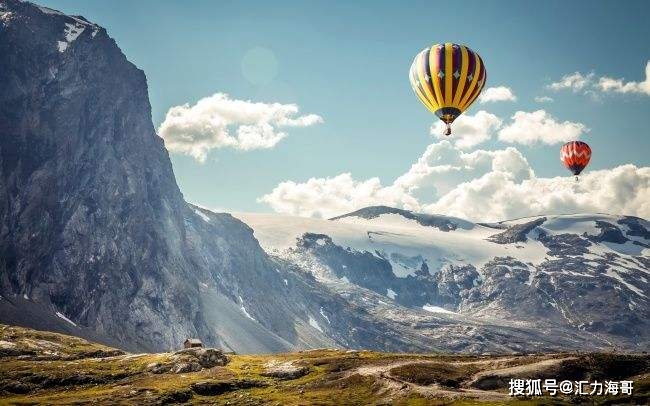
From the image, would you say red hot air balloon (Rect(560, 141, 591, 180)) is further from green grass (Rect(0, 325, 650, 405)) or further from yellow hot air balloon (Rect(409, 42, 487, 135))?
green grass (Rect(0, 325, 650, 405))

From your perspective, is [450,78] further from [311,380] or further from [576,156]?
[576,156]

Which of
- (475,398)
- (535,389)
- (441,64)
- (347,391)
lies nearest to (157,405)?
(347,391)

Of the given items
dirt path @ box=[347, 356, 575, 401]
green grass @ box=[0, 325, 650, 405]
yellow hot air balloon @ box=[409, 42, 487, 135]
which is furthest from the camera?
yellow hot air balloon @ box=[409, 42, 487, 135]

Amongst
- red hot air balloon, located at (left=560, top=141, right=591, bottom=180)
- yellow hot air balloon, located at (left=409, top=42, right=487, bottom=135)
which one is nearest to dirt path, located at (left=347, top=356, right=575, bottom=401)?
yellow hot air balloon, located at (left=409, top=42, right=487, bottom=135)

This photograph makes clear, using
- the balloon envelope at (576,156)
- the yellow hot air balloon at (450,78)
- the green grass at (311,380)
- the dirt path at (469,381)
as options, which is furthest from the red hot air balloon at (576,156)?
the dirt path at (469,381)

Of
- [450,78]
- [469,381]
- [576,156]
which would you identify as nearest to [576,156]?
[576,156]

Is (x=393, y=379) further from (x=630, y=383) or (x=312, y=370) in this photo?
(x=630, y=383)
